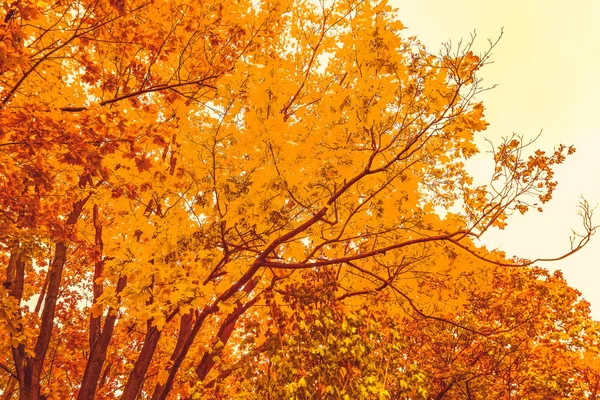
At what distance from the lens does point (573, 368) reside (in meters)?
9.84

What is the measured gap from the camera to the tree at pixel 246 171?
3705 mm

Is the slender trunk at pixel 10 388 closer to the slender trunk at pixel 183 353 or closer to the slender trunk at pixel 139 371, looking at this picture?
the slender trunk at pixel 139 371

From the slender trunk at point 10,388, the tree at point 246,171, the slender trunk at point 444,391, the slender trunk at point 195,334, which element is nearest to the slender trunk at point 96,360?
the tree at point 246,171

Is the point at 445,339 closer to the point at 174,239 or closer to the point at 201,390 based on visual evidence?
the point at 201,390

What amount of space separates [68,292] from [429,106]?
10.4m

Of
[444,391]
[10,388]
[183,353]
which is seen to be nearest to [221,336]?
[183,353]

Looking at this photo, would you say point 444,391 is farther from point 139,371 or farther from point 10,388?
point 10,388

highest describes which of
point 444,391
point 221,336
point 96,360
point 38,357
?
point 444,391

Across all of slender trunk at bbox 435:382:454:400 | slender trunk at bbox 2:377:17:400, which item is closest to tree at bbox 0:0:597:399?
slender trunk at bbox 435:382:454:400

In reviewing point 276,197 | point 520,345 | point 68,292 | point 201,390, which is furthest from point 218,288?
point 68,292

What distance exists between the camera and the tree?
3.71m

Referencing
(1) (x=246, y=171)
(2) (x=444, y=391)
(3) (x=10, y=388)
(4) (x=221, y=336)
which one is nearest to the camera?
(1) (x=246, y=171)

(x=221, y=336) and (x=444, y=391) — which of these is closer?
(x=221, y=336)

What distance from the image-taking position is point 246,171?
14.0 ft
